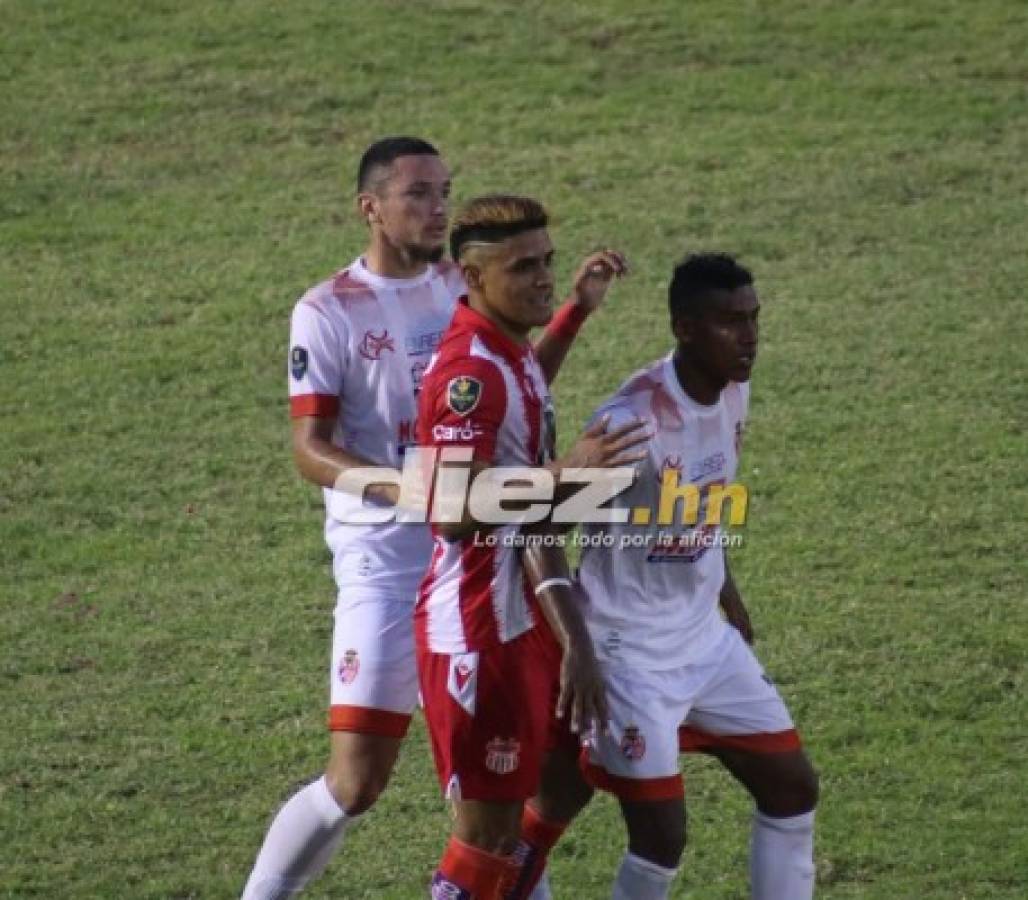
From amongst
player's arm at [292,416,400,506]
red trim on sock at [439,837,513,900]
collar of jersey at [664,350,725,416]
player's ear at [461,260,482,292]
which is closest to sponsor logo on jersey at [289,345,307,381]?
player's arm at [292,416,400,506]

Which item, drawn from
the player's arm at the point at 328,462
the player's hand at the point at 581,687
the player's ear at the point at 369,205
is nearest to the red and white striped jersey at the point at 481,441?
the player's hand at the point at 581,687

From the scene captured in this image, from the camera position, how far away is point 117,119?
58.6ft

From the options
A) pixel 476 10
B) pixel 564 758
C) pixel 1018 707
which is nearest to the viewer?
pixel 564 758

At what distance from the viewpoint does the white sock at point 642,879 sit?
753 cm

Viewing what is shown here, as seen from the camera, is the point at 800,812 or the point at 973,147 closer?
the point at 800,812

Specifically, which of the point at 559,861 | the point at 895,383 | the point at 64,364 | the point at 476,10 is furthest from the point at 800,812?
the point at 476,10

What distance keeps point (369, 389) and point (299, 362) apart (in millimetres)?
252

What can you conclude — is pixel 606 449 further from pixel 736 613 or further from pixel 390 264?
pixel 390 264

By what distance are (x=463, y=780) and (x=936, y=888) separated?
2.13 metres

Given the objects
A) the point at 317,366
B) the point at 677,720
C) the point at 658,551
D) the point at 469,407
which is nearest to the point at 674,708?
the point at 677,720

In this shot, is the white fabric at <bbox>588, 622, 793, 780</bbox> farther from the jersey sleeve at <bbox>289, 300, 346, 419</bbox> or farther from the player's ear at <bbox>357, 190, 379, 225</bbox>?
the player's ear at <bbox>357, 190, 379, 225</bbox>

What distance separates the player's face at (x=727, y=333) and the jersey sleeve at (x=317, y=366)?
1.26 metres

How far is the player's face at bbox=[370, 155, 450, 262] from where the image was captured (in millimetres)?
8203

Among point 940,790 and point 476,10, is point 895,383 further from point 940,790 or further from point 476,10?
point 476,10
